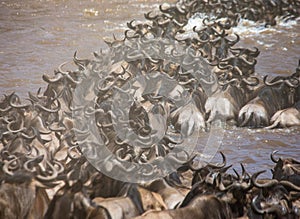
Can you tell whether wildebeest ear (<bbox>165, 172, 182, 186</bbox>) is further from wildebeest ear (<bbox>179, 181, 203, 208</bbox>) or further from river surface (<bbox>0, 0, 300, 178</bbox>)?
river surface (<bbox>0, 0, 300, 178</bbox>)

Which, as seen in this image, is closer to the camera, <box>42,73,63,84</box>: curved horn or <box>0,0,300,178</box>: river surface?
<box>0,0,300,178</box>: river surface

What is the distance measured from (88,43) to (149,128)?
7.53 metres

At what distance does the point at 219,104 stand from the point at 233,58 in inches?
45.6

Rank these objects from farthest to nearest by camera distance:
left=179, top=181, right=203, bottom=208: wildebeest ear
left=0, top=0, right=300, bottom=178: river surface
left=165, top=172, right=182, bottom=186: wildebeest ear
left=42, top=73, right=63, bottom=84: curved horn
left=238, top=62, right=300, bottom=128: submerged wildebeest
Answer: left=238, top=62, right=300, bottom=128: submerged wildebeest
left=42, top=73, right=63, bottom=84: curved horn
left=0, top=0, right=300, bottom=178: river surface
left=165, top=172, right=182, bottom=186: wildebeest ear
left=179, top=181, right=203, bottom=208: wildebeest ear

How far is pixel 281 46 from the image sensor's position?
15.4 meters

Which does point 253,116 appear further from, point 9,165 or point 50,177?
point 9,165

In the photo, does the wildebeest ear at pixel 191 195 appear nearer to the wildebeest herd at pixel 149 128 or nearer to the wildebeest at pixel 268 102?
the wildebeest herd at pixel 149 128

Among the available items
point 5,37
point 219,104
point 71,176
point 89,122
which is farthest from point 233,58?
point 5,37

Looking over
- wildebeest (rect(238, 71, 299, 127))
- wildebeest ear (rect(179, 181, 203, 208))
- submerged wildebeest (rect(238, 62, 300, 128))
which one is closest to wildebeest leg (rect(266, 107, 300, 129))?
submerged wildebeest (rect(238, 62, 300, 128))

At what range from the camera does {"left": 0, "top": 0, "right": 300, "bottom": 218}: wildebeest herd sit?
6816mm

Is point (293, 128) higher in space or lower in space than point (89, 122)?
lower

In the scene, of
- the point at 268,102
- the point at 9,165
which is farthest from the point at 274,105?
the point at 9,165

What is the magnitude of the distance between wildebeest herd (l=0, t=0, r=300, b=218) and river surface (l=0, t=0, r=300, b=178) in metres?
0.47

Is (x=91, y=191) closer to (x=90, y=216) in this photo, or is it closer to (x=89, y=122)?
(x=90, y=216)
